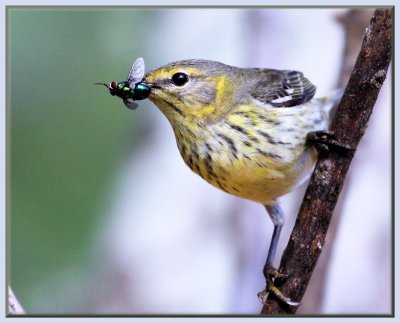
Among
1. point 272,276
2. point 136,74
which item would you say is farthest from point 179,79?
point 272,276

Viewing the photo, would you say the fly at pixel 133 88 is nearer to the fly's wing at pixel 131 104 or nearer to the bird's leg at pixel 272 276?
the fly's wing at pixel 131 104

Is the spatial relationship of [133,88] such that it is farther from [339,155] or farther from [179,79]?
[339,155]

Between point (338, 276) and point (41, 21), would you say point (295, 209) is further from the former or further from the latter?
point (41, 21)

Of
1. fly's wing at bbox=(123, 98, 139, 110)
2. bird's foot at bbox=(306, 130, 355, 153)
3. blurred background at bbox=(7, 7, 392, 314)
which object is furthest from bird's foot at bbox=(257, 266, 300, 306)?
fly's wing at bbox=(123, 98, 139, 110)

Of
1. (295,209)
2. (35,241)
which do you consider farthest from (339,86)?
(35,241)

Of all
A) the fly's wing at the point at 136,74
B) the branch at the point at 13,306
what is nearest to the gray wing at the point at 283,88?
the fly's wing at the point at 136,74

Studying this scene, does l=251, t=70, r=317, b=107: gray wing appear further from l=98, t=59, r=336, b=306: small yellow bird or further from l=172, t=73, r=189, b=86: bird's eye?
l=172, t=73, r=189, b=86: bird's eye
